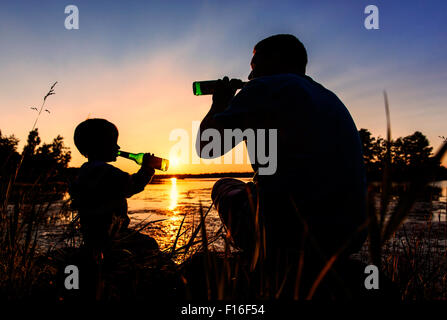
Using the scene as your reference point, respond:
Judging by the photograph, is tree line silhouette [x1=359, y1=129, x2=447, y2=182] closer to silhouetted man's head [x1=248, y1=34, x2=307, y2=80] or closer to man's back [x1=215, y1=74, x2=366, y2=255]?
man's back [x1=215, y1=74, x2=366, y2=255]

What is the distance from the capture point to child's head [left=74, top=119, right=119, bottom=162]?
2.97 meters

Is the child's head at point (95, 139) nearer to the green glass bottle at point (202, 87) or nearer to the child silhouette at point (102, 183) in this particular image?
the child silhouette at point (102, 183)

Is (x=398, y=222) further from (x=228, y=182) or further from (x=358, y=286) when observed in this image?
(x=228, y=182)

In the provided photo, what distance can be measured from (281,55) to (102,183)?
6.86 feet

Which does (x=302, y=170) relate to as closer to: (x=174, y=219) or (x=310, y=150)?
(x=310, y=150)

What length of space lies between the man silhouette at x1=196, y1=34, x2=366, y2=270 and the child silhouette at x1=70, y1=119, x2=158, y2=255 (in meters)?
1.38

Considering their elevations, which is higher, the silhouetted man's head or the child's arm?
the silhouetted man's head

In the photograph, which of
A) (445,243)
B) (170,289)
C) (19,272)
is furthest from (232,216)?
(445,243)

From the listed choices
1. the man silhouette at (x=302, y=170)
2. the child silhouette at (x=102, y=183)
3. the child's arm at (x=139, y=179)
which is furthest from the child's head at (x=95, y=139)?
the man silhouette at (x=302, y=170)

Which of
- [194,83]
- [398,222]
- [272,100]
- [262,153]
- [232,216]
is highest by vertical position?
[194,83]

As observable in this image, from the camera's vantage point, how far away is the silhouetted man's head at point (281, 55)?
5.95ft

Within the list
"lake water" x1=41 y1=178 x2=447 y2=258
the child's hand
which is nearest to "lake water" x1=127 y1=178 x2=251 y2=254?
"lake water" x1=41 y1=178 x2=447 y2=258
